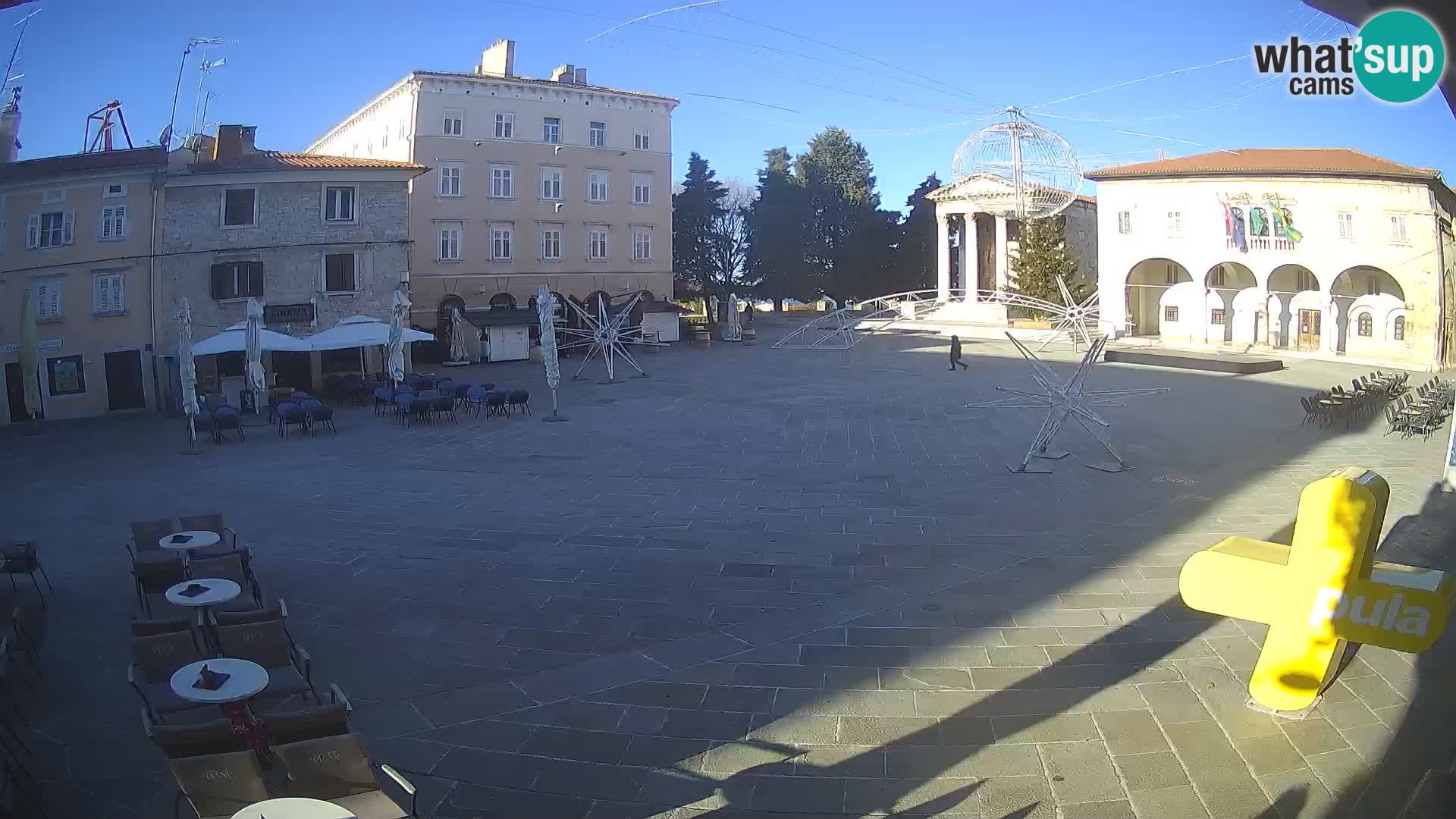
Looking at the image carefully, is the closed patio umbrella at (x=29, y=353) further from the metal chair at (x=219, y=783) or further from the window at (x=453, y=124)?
the window at (x=453, y=124)

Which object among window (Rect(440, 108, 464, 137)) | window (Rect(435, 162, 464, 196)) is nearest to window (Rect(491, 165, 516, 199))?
window (Rect(435, 162, 464, 196))

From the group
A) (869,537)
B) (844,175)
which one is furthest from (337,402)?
(844,175)

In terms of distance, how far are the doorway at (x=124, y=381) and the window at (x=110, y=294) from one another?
100 centimetres

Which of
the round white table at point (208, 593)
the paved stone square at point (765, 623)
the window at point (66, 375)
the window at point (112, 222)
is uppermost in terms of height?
the window at point (112, 222)

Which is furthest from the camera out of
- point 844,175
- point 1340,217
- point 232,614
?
point 844,175

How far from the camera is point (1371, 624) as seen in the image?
5086 millimetres

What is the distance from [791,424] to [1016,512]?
24.3 feet

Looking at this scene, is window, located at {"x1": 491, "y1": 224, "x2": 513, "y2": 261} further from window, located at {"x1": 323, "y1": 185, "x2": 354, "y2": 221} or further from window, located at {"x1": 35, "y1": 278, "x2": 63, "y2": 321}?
window, located at {"x1": 35, "y1": 278, "x2": 63, "y2": 321}

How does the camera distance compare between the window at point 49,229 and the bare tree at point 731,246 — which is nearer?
the window at point 49,229

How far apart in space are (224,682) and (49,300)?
17.7 m

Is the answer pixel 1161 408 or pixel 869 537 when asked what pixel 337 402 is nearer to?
pixel 869 537

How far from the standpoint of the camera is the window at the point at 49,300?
18.4m

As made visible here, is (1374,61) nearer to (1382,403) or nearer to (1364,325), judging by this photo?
(1382,403)

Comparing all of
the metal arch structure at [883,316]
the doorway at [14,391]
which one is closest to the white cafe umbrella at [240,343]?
the doorway at [14,391]
